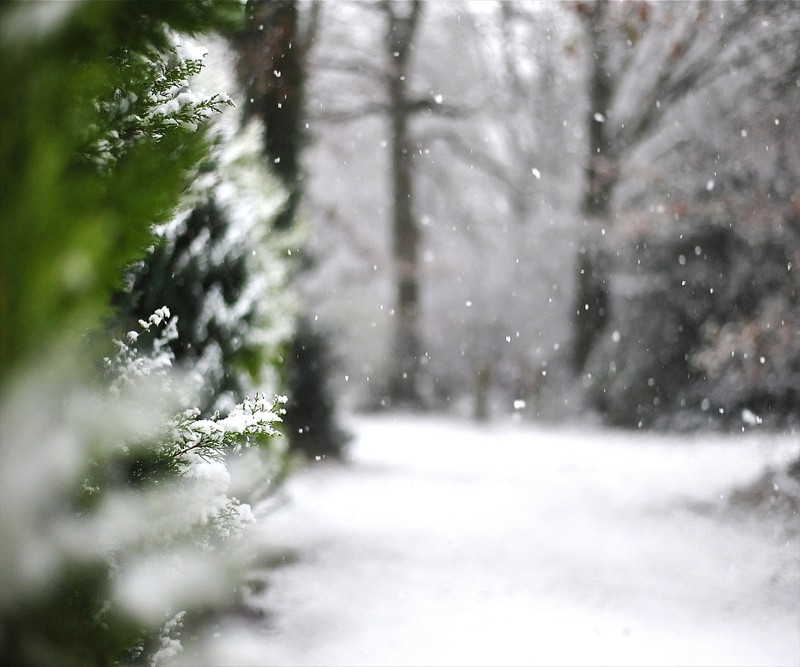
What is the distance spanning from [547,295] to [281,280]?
12557 millimetres

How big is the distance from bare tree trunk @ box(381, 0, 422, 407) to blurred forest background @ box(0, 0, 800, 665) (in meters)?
0.07

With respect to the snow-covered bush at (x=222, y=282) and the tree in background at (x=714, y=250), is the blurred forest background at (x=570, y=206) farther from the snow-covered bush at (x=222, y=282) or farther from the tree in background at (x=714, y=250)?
the snow-covered bush at (x=222, y=282)

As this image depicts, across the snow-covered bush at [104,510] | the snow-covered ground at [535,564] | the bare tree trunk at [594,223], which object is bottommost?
the snow-covered bush at [104,510]

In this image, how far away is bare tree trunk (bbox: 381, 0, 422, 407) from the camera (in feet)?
45.8

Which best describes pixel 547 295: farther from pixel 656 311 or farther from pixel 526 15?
pixel 526 15

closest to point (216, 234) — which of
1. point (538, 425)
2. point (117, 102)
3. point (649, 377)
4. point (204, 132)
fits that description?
point (117, 102)

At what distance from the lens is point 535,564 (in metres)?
5.50

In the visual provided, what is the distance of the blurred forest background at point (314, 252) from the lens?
1.03 m

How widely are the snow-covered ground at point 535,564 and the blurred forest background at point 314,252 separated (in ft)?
2.38

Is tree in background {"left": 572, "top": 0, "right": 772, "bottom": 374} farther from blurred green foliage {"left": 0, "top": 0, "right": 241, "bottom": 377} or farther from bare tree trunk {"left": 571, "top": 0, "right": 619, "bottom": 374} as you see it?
blurred green foliage {"left": 0, "top": 0, "right": 241, "bottom": 377}

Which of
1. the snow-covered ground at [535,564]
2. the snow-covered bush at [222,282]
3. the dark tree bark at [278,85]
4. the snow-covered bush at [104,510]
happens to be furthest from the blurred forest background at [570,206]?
the snow-covered bush at [104,510]

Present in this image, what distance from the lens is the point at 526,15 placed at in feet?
41.7

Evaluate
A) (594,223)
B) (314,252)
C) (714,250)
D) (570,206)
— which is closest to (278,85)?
(314,252)

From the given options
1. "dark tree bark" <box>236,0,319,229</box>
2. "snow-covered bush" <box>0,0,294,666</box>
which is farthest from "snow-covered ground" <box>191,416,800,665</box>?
"dark tree bark" <box>236,0,319,229</box>
